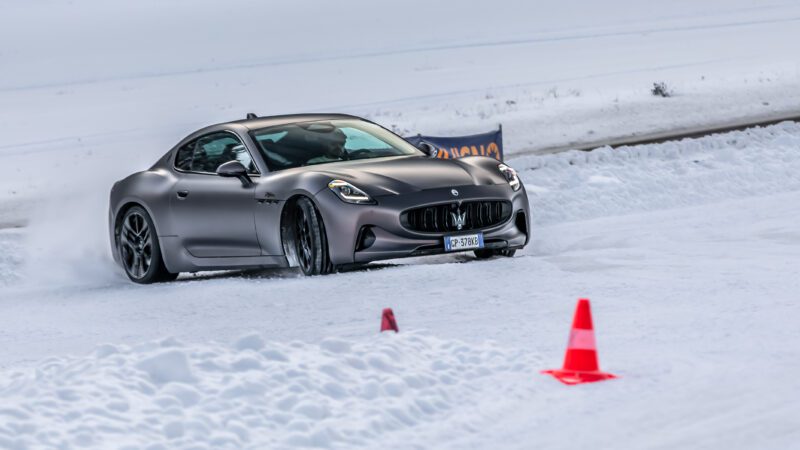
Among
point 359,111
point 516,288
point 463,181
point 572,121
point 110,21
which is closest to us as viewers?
point 516,288

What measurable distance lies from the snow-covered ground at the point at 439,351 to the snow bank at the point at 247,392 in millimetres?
13

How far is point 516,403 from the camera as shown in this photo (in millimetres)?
7496

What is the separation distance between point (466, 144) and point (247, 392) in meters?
12.4

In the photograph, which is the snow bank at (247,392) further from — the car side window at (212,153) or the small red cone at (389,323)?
the car side window at (212,153)

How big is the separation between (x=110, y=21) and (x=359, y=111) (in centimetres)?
6126

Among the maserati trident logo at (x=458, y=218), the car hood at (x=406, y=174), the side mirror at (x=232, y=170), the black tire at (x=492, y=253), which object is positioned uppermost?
the side mirror at (x=232, y=170)

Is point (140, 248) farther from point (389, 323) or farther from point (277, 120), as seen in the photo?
point (389, 323)

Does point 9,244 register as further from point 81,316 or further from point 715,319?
point 715,319

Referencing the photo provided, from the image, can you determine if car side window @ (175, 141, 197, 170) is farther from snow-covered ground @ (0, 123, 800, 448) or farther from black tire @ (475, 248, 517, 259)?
black tire @ (475, 248, 517, 259)

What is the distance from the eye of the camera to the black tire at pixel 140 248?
532 inches

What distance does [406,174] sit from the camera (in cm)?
1212

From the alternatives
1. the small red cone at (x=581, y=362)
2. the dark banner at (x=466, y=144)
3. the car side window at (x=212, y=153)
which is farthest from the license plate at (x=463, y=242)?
the dark banner at (x=466, y=144)

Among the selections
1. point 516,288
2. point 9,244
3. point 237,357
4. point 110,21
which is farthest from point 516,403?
point 110,21

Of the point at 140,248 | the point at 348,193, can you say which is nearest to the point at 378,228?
the point at 348,193
